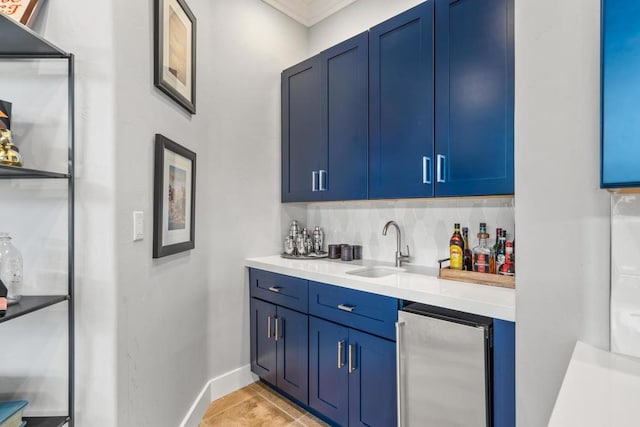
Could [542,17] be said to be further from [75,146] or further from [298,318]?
[298,318]

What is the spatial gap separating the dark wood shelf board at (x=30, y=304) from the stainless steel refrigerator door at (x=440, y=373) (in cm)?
135

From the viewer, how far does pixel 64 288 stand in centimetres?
120

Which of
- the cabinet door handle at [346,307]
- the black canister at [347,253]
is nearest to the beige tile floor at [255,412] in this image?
the cabinet door handle at [346,307]

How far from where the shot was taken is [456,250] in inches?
74.7

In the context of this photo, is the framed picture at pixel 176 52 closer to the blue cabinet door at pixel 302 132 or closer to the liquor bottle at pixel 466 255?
the blue cabinet door at pixel 302 132

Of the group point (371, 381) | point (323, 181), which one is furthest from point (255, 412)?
point (323, 181)

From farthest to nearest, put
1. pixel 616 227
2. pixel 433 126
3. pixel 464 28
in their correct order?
1. pixel 433 126
2. pixel 464 28
3. pixel 616 227

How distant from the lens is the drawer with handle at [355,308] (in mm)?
1628

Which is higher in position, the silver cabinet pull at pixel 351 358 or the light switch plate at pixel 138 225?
the light switch plate at pixel 138 225

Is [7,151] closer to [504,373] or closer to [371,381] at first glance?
[371,381]

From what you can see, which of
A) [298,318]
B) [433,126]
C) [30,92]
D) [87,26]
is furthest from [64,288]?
[433,126]

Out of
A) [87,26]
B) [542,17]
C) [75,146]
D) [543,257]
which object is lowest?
[543,257]

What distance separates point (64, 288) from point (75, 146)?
52 cm

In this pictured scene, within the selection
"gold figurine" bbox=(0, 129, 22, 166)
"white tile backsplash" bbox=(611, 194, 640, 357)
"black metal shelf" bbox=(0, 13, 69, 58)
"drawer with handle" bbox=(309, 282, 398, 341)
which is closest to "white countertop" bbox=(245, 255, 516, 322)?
"drawer with handle" bbox=(309, 282, 398, 341)
